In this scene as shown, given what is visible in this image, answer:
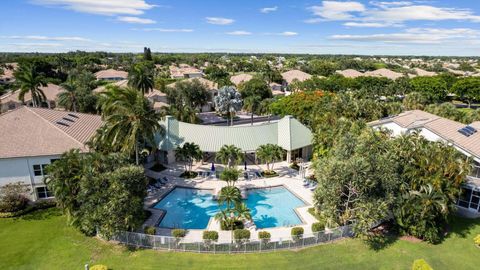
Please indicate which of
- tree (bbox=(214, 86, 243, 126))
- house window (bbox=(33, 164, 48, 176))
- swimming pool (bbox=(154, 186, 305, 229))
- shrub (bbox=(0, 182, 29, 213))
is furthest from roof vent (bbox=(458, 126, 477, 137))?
shrub (bbox=(0, 182, 29, 213))

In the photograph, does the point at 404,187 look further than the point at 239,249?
Yes

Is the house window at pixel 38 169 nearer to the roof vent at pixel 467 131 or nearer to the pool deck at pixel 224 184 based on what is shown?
the pool deck at pixel 224 184

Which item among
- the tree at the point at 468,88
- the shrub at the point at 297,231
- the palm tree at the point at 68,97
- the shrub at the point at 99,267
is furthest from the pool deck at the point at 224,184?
the tree at the point at 468,88

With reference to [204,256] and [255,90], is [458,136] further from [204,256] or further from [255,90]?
[255,90]

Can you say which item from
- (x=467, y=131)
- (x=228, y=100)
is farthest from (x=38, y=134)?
(x=467, y=131)

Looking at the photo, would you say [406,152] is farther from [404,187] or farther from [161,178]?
[161,178]

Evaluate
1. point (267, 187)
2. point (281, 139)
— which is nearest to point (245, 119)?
point (281, 139)

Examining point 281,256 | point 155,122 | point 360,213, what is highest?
point 155,122
